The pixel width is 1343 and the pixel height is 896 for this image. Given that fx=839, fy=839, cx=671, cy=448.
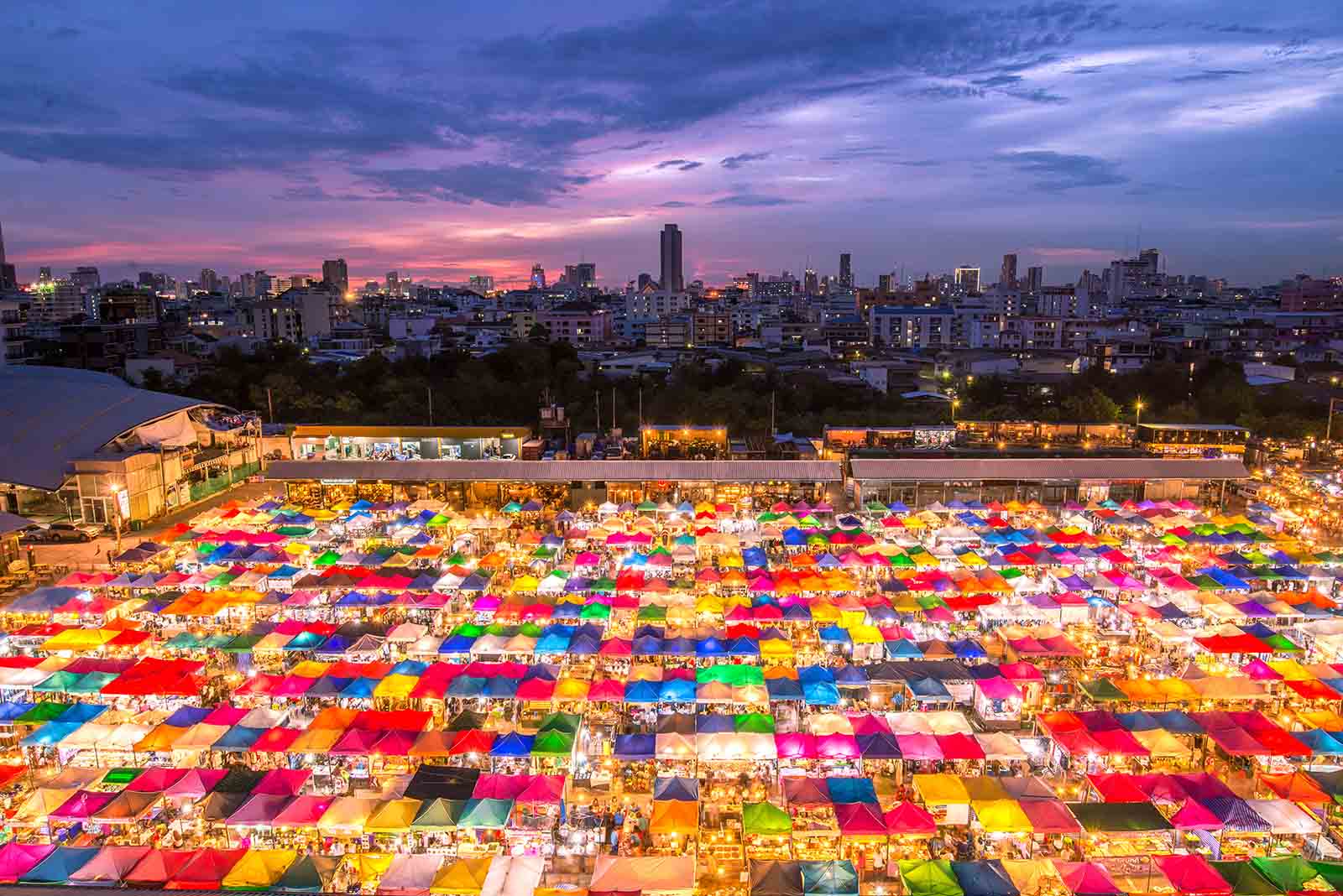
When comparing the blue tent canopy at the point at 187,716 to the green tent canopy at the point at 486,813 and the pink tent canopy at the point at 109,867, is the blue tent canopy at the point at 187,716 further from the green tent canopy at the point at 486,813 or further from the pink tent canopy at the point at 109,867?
the green tent canopy at the point at 486,813

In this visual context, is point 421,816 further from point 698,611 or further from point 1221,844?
point 1221,844

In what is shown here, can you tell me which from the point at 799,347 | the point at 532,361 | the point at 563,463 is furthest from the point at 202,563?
the point at 799,347

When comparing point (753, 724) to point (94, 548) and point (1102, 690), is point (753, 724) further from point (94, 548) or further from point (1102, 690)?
point (94, 548)

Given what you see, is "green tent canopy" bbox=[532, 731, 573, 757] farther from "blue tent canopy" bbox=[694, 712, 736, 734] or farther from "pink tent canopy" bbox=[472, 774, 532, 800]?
"blue tent canopy" bbox=[694, 712, 736, 734]

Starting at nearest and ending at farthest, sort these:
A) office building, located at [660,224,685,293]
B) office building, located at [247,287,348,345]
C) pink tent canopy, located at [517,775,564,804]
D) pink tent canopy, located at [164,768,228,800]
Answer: pink tent canopy, located at [517,775,564,804], pink tent canopy, located at [164,768,228,800], office building, located at [247,287,348,345], office building, located at [660,224,685,293]

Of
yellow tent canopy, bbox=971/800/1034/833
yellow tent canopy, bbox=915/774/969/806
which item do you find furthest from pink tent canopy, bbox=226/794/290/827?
yellow tent canopy, bbox=971/800/1034/833
